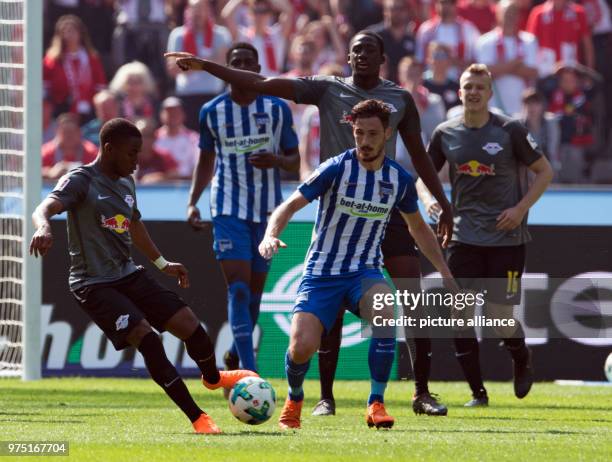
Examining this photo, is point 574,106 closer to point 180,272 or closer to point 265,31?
point 265,31

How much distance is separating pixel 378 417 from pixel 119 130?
7.11 feet

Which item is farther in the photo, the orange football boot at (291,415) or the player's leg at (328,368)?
the player's leg at (328,368)

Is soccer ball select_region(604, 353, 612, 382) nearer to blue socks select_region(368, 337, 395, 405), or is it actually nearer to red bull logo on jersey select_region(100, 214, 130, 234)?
blue socks select_region(368, 337, 395, 405)

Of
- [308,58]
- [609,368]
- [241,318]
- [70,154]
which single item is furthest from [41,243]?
[308,58]

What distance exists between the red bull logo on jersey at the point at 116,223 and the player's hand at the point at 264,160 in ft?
5.84

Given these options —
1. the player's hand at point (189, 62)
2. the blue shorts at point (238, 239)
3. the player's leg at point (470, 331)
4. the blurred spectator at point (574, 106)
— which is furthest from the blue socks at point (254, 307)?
the blurred spectator at point (574, 106)

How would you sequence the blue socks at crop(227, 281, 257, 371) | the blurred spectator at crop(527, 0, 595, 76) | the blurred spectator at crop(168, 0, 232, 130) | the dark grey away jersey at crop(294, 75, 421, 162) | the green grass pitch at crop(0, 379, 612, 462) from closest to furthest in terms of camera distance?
the green grass pitch at crop(0, 379, 612, 462) < the dark grey away jersey at crop(294, 75, 421, 162) < the blue socks at crop(227, 281, 257, 371) < the blurred spectator at crop(168, 0, 232, 130) < the blurred spectator at crop(527, 0, 595, 76)

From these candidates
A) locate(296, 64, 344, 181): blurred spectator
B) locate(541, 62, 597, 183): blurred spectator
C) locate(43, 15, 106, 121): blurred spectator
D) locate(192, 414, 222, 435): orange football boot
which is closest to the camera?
locate(192, 414, 222, 435): orange football boot

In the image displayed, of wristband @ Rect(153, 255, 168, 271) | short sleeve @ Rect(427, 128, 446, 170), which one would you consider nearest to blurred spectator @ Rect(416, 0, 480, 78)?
short sleeve @ Rect(427, 128, 446, 170)

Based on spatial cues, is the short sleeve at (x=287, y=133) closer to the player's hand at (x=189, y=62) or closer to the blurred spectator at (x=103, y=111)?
the player's hand at (x=189, y=62)

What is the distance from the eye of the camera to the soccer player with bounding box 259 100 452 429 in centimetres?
788

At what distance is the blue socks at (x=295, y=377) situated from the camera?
802cm

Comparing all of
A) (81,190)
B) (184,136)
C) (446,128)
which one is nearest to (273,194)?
(446,128)

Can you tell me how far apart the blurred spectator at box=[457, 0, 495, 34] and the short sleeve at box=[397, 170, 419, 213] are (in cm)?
960
